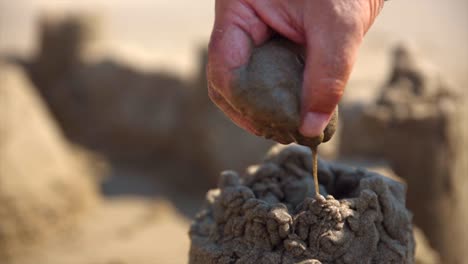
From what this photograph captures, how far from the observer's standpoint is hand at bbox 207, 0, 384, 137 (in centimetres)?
154

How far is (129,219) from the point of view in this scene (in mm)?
4965

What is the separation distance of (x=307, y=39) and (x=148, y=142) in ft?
15.3

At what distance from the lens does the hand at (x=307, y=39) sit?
1.54 metres

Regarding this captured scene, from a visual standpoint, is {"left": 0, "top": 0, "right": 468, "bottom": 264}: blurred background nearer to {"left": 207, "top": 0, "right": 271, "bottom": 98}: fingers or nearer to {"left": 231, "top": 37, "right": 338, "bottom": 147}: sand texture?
{"left": 231, "top": 37, "right": 338, "bottom": 147}: sand texture

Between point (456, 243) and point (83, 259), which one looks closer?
point (456, 243)

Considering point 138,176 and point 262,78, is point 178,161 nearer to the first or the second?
point 138,176

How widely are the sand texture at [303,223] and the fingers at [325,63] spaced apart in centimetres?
26

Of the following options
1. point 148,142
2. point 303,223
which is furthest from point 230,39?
point 148,142

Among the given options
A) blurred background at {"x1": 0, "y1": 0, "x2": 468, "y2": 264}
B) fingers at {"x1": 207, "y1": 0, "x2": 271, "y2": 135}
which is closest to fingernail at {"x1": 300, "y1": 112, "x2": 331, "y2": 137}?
fingers at {"x1": 207, "y1": 0, "x2": 271, "y2": 135}

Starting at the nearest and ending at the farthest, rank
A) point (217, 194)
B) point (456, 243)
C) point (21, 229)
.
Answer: point (217, 194) → point (456, 243) → point (21, 229)

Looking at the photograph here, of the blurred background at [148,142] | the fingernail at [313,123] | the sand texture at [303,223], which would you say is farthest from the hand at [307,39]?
the blurred background at [148,142]

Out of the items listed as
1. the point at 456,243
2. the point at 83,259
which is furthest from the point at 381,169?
the point at 83,259

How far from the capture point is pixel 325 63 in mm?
1531

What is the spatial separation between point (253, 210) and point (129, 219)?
3.37 m
